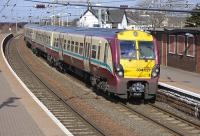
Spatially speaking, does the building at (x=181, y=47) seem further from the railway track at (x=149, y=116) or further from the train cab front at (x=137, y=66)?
the railway track at (x=149, y=116)

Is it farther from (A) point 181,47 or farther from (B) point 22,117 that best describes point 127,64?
(A) point 181,47

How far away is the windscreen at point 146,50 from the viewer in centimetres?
1764

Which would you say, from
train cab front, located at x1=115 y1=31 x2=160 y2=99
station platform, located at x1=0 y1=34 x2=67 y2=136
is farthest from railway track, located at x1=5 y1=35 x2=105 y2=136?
train cab front, located at x1=115 y1=31 x2=160 y2=99

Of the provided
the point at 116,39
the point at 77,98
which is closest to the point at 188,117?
the point at 116,39

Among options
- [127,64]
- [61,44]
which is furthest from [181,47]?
[127,64]

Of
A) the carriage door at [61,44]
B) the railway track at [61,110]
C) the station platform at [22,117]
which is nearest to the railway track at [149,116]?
the railway track at [61,110]

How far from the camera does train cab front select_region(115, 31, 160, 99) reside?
56.2 ft

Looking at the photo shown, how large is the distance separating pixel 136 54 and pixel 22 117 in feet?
18.0

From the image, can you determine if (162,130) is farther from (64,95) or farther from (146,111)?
(64,95)

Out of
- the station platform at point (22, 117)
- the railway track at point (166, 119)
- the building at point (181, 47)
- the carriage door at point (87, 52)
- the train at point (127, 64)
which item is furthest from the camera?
the building at point (181, 47)

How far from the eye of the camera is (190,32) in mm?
28297

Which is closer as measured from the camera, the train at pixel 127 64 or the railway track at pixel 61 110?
the railway track at pixel 61 110

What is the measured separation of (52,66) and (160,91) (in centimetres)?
1711

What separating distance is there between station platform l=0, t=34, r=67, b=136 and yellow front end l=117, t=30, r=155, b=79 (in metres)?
3.67
